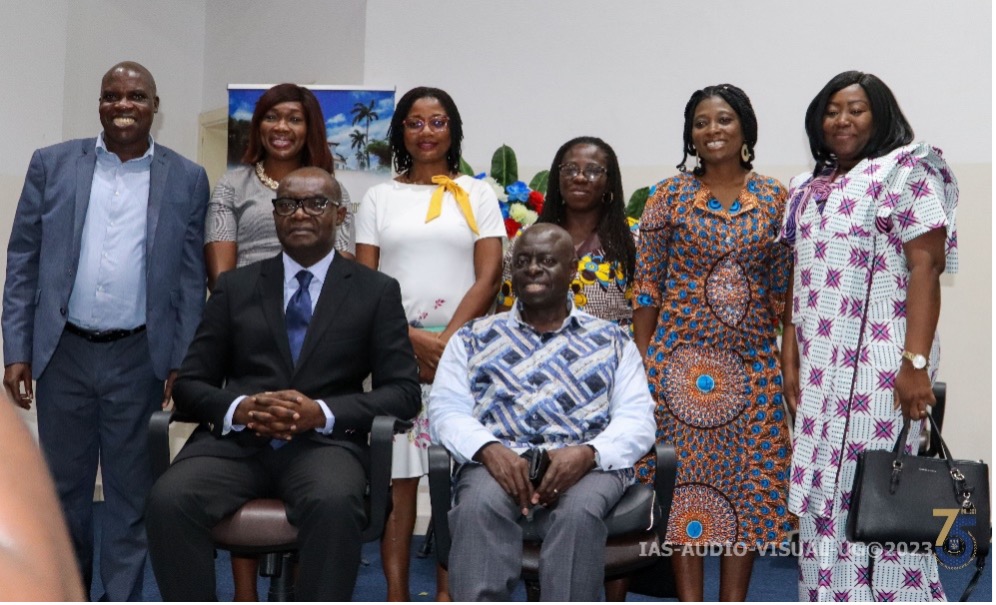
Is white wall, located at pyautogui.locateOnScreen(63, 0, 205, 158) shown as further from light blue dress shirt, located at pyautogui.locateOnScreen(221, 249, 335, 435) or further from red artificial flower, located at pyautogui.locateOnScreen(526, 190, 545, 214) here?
light blue dress shirt, located at pyautogui.locateOnScreen(221, 249, 335, 435)

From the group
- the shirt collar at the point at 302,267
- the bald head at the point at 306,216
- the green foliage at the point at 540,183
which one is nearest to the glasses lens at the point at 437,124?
the bald head at the point at 306,216

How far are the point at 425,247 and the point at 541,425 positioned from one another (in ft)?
3.21

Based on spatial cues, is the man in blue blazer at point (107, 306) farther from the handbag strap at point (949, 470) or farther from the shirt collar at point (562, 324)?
the handbag strap at point (949, 470)

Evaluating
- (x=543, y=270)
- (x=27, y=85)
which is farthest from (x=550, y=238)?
(x=27, y=85)

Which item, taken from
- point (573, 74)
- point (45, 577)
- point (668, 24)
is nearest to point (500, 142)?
point (573, 74)

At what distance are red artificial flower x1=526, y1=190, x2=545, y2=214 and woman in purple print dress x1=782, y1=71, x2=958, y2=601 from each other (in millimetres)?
1485

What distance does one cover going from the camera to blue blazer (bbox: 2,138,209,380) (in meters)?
3.80

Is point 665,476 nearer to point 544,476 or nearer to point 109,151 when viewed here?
point 544,476

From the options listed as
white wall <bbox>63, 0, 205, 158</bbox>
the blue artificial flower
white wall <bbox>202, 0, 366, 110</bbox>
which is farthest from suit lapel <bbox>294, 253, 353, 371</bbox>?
white wall <bbox>63, 0, 205, 158</bbox>

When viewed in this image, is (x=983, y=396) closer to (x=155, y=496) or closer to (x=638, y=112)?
(x=638, y=112)

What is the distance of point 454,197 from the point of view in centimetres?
399

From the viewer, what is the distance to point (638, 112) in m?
5.88

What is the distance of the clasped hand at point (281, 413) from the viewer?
3.06 metres

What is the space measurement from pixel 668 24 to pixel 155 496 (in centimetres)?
401
